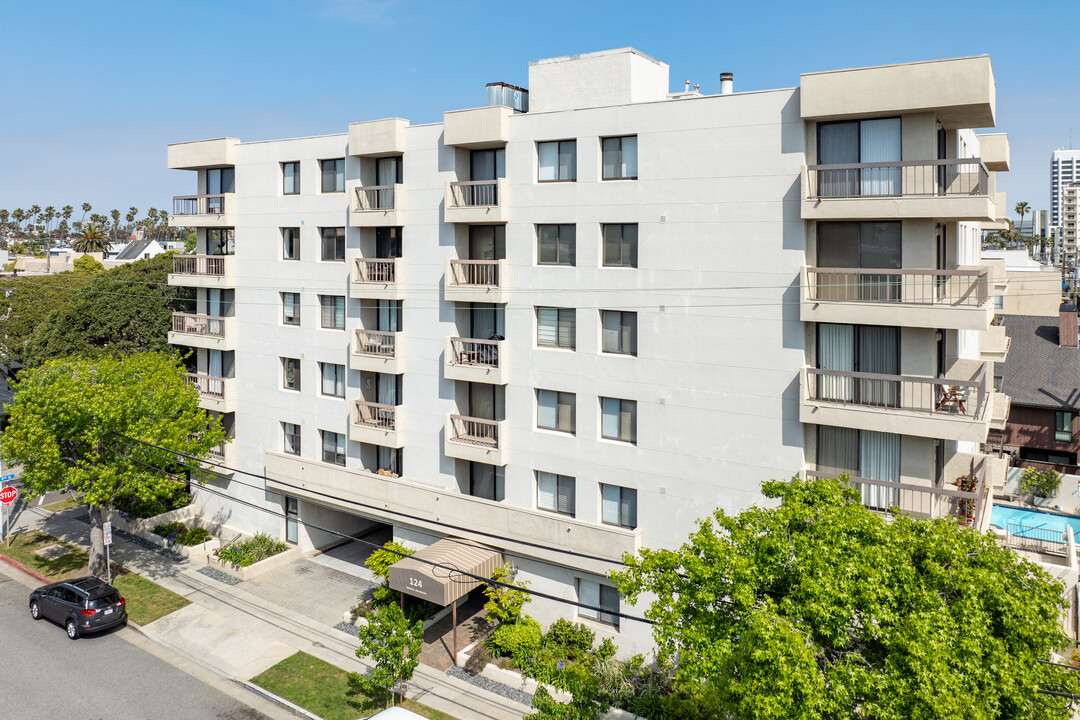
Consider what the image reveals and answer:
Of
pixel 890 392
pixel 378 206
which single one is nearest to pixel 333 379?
pixel 378 206

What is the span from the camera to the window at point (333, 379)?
3281cm

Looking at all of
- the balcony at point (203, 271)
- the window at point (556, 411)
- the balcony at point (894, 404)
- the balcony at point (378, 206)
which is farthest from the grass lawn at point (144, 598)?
the balcony at point (894, 404)

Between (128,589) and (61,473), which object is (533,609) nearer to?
(128,589)

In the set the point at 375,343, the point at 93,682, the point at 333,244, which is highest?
the point at 333,244

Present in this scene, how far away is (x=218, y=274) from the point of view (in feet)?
119

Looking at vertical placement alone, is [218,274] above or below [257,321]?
above

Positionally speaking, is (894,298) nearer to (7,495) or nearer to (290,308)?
(290,308)

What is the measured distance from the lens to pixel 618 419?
→ 25516 mm

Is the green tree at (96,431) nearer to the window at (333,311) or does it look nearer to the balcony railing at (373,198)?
the window at (333,311)

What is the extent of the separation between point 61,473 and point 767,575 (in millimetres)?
27522

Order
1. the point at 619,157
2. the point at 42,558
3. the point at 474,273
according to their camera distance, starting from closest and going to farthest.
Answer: the point at 619,157 < the point at 474,273 < the point at 42,558

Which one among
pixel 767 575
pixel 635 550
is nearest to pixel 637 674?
pixel 635 550

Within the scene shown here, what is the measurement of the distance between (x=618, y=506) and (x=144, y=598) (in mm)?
19402

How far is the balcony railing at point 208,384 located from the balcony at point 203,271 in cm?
442
